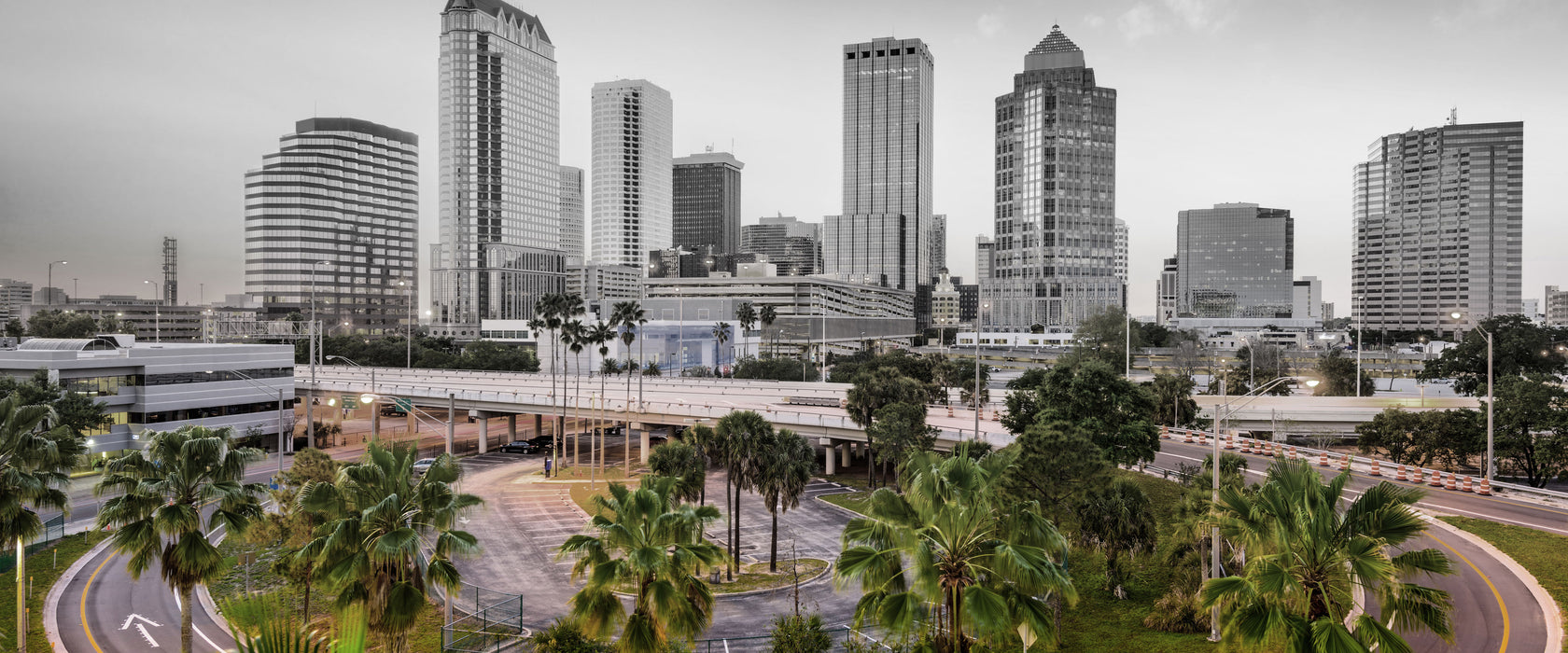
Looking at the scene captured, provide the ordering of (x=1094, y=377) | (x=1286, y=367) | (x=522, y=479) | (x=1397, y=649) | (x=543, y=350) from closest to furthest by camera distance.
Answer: (x=1397, y=649), (x=1094, y=377), (x=522, y=479), (x=1286, y=367), (x=543, y=350)

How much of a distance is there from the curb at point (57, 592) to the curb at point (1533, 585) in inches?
1616

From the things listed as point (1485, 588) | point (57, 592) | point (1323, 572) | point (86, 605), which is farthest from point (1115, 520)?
point (57, 592)

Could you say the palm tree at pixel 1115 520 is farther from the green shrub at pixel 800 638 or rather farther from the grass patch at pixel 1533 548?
the grass patch at pixel 1533 548

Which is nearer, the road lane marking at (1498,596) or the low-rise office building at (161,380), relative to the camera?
the road lane marking at (1498,596)

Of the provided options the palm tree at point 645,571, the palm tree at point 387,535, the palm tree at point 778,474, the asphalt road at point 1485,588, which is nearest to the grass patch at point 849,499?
the palm tree at point 778,474

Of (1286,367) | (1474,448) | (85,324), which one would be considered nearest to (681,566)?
(1474,448)

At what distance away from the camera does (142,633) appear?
94.2 feet

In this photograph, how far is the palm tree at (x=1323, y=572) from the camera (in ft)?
48.8

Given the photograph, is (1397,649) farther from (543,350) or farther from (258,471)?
(543,350)

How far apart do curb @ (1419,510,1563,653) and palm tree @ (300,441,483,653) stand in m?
28.7


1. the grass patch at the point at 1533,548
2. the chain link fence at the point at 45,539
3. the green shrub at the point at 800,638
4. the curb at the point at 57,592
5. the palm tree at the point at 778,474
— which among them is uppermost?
the palm tree at the point at 778,474

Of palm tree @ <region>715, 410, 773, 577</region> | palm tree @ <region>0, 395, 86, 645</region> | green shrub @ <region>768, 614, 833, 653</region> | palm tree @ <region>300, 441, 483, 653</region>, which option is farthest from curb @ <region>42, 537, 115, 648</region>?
palm tree @ <region>715, 410, 773, 577</region>

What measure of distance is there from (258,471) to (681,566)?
58.5 meters

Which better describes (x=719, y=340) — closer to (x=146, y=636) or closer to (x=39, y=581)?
(x=39, y=581)
